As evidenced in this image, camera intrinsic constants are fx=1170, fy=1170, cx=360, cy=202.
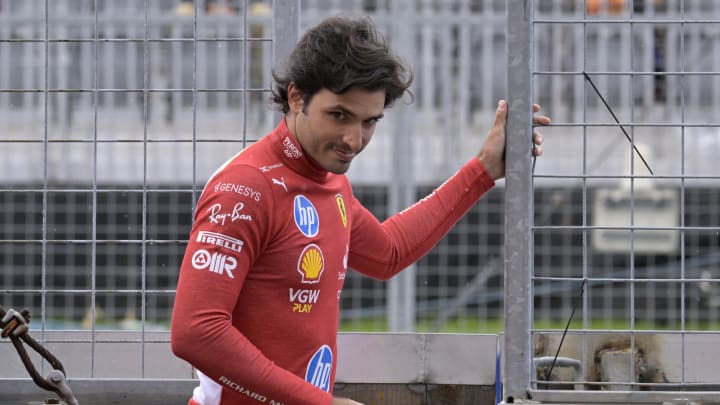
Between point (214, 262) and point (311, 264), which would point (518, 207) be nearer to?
point (311, 264)

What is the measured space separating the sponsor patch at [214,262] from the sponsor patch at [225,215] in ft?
0.23

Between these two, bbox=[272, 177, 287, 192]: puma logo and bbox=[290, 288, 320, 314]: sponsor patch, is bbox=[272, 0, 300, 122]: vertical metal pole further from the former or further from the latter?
bbox=[290, 288, 320, 314]: sponsor patch

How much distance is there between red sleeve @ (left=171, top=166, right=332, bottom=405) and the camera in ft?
7.80

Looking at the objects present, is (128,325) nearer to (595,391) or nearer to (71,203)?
(71,203)

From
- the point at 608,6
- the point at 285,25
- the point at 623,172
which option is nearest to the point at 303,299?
the point at 285,25

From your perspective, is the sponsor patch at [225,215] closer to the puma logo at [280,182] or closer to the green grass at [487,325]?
the puma logo at [280,182]

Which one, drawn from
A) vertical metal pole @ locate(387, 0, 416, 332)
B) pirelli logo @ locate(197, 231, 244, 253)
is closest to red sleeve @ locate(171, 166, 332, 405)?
pirelli logo @ locate(197, 231, 244, 253)

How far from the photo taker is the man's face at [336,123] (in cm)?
252

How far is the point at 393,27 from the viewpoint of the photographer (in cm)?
813

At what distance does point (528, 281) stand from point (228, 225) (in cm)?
82

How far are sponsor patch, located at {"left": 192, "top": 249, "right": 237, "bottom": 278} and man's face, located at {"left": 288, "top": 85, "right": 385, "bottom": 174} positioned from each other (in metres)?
0.33

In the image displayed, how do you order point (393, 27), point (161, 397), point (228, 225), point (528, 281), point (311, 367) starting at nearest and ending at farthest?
point (228, 225) → point (311, 367) → point (528, 281) → point (161, 397) → point (393, 27)

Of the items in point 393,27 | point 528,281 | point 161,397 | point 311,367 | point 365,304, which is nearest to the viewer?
point 311,367

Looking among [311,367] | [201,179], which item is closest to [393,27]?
[201,179]
